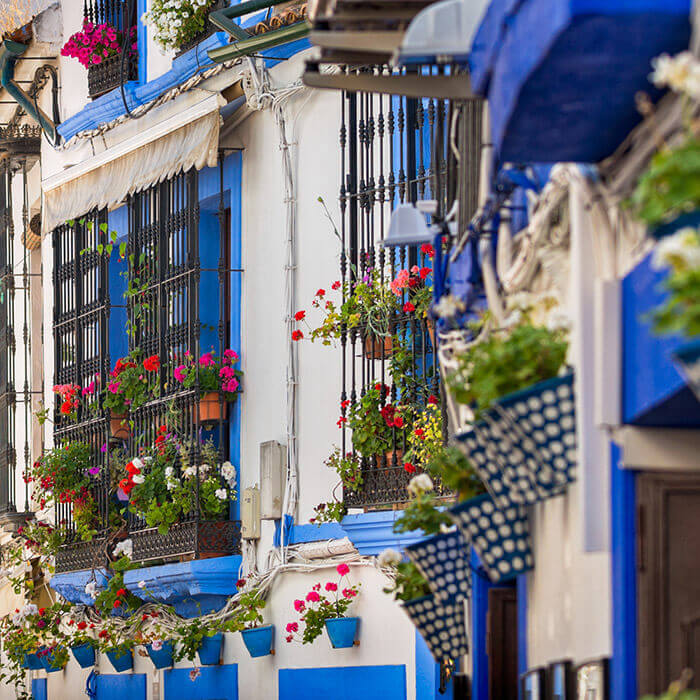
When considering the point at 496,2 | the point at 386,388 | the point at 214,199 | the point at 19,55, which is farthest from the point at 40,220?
the point at 496,2

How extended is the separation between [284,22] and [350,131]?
3.55 feet

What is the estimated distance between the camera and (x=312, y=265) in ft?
42.5

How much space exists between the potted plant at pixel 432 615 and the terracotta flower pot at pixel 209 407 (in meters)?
5.48

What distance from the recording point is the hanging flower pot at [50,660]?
52.5 feet

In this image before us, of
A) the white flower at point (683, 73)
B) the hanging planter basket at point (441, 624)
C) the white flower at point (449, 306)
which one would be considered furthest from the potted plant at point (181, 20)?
the white flower at point (683, 73)

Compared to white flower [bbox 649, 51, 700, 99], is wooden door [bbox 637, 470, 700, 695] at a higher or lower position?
lower

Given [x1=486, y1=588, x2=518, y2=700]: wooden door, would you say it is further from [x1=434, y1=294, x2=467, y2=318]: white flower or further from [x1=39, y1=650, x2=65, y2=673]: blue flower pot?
[x1=39, y1=650, x2=65, y2=673]: blue flower pot

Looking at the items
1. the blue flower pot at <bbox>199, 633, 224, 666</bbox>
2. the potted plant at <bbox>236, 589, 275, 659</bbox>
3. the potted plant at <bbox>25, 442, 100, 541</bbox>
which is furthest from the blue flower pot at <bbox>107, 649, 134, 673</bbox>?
the potted plant at <bbox>236, 589, 275, 659</bbox>

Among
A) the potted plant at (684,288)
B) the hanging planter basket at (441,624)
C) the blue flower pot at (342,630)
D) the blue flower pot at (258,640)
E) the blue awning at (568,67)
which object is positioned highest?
the blue awning at (568,67)

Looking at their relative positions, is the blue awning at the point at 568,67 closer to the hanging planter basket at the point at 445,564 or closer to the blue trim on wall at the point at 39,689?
the hanging planter basket at the point at 445,564

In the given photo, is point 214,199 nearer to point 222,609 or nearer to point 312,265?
point 312,265

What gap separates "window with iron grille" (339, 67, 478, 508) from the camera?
11188mm

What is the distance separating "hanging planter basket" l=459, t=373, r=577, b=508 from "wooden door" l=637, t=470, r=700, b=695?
399 mm

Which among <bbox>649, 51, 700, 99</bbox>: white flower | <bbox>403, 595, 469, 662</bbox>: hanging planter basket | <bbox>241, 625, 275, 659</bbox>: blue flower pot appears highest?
<bbox>649, 51, 700, 99</bbox>: white flower
